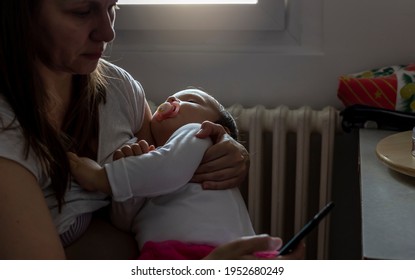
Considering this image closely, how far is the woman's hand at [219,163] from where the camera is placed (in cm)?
113

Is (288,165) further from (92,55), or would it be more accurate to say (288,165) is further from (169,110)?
(92,55)

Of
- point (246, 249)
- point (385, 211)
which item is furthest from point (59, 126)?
point (385, 211)

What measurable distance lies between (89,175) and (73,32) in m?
0.23

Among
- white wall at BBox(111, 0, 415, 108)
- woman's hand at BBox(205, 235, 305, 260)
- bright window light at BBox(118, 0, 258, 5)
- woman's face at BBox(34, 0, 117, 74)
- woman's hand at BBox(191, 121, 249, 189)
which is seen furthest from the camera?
bright window light at BBox(118, 0, 258, 5)

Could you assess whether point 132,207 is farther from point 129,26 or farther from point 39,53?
point 129,26

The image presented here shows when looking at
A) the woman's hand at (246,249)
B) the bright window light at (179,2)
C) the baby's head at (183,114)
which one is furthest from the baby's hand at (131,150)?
the bright window light at (179,2)

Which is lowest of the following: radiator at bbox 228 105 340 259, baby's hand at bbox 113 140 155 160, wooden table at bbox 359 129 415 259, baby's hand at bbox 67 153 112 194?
radiator at bbox 228 105 340 259

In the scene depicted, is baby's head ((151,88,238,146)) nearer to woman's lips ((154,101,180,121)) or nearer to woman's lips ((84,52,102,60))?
woman's lips ((154,101,180,121))

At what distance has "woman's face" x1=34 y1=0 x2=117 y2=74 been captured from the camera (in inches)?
39.4

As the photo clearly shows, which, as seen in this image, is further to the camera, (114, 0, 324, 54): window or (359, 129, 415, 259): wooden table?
(114, 0, 324, 54): window

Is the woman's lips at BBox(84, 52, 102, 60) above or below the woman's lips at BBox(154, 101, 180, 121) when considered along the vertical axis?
above

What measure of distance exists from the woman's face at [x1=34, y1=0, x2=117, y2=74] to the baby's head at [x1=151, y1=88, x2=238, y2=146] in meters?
0.21

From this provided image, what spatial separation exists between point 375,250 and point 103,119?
55cm

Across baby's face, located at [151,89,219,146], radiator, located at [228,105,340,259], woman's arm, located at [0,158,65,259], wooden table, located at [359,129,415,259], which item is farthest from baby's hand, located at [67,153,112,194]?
radiator, located at [228,105,340,259]
